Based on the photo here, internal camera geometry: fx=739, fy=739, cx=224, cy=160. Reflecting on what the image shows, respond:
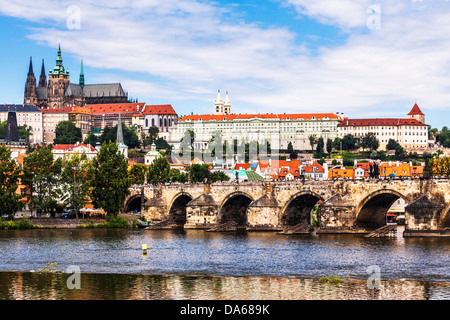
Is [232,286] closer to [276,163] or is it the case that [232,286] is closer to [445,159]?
[445,159]

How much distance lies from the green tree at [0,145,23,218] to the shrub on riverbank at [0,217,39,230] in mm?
1555

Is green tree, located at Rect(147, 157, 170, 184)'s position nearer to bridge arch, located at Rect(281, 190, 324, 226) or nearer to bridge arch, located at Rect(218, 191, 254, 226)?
bridge arch, located at Rect(218, 191, 254, 226)

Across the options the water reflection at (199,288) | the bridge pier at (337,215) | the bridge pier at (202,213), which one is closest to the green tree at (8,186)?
the bridge pier at (202,213)

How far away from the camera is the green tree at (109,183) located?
8288 centimetres

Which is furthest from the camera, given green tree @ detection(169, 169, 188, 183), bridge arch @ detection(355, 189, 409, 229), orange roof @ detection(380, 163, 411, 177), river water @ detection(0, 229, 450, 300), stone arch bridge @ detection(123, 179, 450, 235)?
orange roof @ detection(380, 163, 411, 177)

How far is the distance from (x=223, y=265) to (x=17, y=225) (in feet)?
118

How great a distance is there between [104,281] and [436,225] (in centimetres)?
3187

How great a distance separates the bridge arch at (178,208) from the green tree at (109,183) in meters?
5.59

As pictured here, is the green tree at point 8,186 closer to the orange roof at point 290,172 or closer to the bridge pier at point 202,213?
the bridge pier at point 202,213

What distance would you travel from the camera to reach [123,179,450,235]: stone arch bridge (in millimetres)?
62838

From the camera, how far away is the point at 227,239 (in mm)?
67625

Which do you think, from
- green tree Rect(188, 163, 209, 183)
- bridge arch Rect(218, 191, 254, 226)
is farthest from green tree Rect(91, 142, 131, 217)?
green tree Rect(188, 163, 209, 183)

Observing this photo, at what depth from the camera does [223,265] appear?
4947cm
